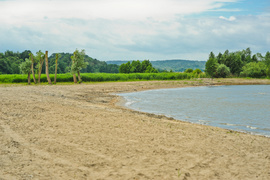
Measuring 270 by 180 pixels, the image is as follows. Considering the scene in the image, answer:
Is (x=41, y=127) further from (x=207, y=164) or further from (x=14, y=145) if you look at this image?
(x=207, y=164)

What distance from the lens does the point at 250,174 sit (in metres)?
5.56

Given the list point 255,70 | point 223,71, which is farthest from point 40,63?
point 255,70

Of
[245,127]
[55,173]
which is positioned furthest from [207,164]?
[245,127]

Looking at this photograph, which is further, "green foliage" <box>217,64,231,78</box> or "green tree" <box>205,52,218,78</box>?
"green tree" <box>205,52,218,78</box>

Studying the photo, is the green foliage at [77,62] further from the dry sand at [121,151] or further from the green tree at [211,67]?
the green tree at [211,67]

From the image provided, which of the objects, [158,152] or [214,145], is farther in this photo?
[214,145]

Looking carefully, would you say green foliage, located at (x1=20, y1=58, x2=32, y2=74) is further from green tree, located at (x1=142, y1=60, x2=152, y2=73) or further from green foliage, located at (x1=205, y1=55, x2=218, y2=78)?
green tree, located at (x1=142, y1=60, x2=152, y2=73)

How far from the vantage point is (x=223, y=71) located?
67688 millimetres

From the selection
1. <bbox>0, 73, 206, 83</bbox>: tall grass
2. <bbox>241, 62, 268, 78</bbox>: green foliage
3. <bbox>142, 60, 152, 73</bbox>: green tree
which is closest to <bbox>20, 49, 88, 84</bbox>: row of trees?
<bbox>0, 73, 206, 83</bbox>: tall grass

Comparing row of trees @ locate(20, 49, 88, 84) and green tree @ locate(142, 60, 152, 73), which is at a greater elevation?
green tree @ locate(142, 60, 152, 73)

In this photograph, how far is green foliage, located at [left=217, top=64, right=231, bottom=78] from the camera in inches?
2628

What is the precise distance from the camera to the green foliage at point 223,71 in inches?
2628

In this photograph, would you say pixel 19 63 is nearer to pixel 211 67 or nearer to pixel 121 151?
pixel 211 67

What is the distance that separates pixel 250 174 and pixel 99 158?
3298mm
